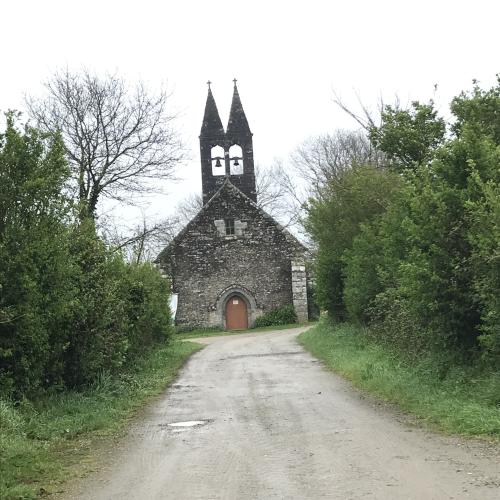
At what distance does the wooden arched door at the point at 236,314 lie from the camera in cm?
4278

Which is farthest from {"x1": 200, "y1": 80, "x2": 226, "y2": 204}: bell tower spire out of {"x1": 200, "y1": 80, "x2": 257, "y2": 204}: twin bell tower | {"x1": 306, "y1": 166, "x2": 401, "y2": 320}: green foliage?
{"x1": 306, "y1": 166, "x2": 401, "y2": 320}: green foliage

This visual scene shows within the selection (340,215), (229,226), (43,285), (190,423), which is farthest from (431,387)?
(229,226)

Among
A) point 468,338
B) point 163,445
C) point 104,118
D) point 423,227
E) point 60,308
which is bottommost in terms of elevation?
point 163,445

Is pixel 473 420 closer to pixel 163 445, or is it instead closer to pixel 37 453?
pixel 163 445

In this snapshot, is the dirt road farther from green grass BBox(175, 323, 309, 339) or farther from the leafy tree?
green grass BBox(175, 323, 309, 339)

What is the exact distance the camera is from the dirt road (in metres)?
6.31

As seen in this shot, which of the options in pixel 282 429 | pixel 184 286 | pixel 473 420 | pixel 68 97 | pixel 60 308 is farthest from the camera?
pixel 184 286

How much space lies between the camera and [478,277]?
38.0 feet

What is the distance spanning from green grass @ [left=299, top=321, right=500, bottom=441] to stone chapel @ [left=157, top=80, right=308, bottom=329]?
23.9 metres

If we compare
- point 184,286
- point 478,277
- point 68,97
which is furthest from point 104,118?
point 478,277

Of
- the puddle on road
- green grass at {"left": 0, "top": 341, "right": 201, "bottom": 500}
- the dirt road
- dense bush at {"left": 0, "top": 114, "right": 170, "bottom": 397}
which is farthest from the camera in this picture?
dense bush at {"left": 0, "top": 114, "right": 170, "bottom": 397}

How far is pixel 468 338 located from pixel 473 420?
4.16m

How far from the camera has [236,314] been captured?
140 ft

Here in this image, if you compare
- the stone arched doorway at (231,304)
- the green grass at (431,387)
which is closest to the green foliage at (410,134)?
the green grass at (431,387)
